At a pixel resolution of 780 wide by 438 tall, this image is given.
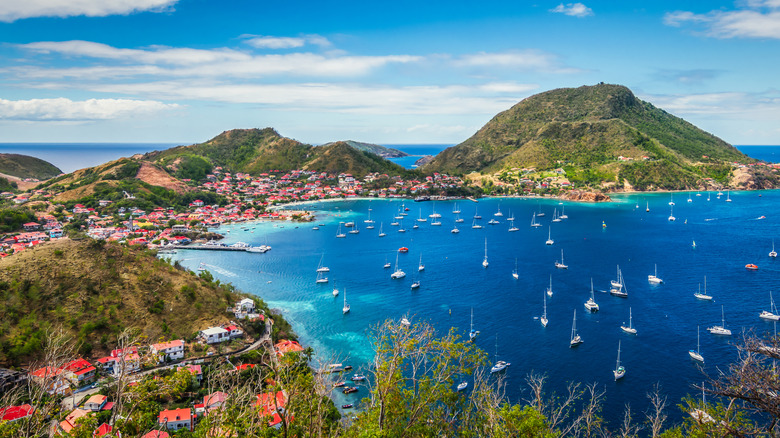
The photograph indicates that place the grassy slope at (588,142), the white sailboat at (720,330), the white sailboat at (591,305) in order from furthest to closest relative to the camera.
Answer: the grassy slope at (588,142)
the white sailboat at (591,305)
the white sailboat at (720,330)

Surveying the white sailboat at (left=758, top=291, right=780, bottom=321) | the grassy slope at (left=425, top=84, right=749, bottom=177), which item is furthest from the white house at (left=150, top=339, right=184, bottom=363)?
the grassy slope at (left=425, top=84, right=749, bottom=177)

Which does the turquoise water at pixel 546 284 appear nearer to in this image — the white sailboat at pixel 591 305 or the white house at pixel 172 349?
the white sailboat at pixel 591 305

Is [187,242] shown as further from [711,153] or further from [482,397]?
[711,153]

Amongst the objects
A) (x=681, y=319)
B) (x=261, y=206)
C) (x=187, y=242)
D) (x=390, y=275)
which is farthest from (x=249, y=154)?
(x=681, y=319)

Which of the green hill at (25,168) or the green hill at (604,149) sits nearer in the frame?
the green hill at (604,149)

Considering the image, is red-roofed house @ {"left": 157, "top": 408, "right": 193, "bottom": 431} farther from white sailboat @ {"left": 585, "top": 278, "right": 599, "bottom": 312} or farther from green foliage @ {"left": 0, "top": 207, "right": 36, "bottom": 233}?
green foliage @ {"left": 0, "top": 207, "right": 36, "bottom": 233}

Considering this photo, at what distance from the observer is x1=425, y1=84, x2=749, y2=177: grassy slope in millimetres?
161000

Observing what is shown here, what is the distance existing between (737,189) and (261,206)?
145969 millimetres

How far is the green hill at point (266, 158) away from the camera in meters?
160

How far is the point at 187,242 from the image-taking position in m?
80.7

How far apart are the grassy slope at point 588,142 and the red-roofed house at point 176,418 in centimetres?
15295

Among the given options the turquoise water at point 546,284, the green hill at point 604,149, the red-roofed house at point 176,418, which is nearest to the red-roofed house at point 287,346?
the turquoise water at point 546,284

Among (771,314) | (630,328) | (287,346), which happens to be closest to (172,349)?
(287,346)

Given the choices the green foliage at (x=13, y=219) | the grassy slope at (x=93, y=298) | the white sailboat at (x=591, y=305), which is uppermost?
the green foliage at (x=13, y=219)
